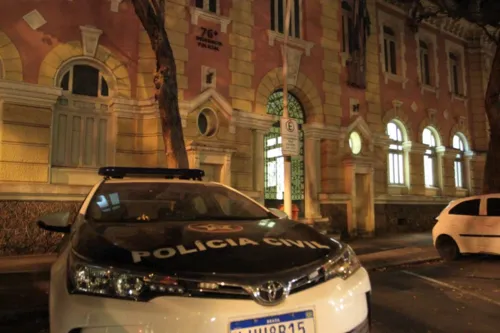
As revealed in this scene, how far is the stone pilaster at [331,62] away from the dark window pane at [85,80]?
7.60 m

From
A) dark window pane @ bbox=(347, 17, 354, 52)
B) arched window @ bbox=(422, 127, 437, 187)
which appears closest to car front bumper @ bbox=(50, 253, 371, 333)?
dark window pane @ bbox=(347, 17, 354, 52)

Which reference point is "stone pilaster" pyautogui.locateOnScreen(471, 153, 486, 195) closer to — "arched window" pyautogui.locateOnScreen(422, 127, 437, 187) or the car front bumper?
"arched window" pyautogui.locateOnScreen(422, 127, 437, 187)

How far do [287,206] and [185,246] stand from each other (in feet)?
24.2

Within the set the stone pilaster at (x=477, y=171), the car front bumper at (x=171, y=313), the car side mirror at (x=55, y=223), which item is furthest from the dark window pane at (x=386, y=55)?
the car front bumper at (x=171, y=313)

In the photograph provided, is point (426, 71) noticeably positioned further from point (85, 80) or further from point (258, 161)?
point (85, 80)

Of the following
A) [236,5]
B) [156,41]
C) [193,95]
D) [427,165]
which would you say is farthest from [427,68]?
[156,41]

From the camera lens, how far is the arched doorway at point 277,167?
1377cm

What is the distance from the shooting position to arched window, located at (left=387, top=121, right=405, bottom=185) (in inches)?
686

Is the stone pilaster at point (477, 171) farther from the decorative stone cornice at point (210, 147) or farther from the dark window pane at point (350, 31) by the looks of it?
the decorative stone cornice at point (210, 147)

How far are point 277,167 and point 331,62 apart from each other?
4.47m

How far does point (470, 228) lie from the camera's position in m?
9.31

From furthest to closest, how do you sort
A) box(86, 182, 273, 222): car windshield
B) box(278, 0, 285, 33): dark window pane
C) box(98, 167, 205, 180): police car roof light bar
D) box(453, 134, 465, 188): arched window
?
box(453, 134, 465, 188): arched window, box(278, 0, 285, 33): dark window pane, box(98, 167, 205, 180): police car roof light bar, box(86, 182, 273, 222): car windshield

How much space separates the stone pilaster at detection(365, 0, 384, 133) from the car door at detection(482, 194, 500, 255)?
7.35 meters

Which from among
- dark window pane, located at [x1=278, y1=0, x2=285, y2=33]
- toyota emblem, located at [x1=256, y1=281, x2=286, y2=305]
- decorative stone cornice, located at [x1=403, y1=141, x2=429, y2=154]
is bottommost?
toyota emblem, located at [x1=256, y1=281, x2=286, y2=305]
